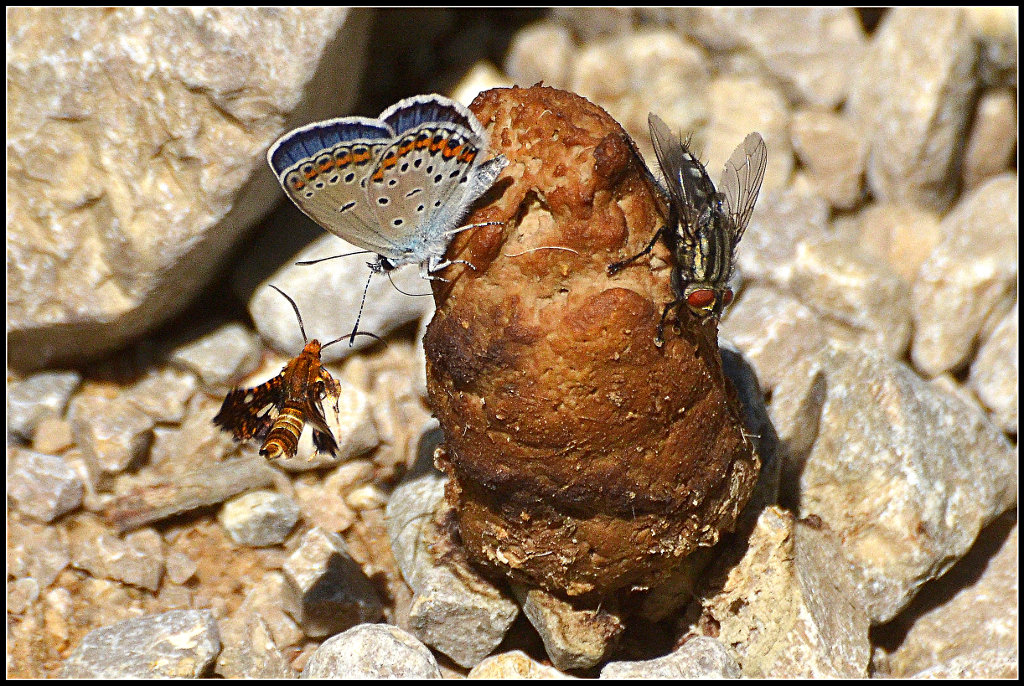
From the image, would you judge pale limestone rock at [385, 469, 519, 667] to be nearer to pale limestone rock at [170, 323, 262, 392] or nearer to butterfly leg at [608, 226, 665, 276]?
butterfly leg at [608, 226, 665, 276]

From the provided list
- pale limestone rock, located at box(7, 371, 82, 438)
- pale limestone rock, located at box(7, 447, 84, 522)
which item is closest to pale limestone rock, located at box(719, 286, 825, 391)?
pale limestone rock, located at box(7, 447, 84, 522)

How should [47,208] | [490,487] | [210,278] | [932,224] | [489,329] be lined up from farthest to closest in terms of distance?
[932,224]
[210,278]
[47,208]
[490,487]
[489,329]

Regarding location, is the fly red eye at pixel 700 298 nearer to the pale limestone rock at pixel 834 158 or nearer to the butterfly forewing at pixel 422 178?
Answer: the butterfly forewing at pixel 422 178

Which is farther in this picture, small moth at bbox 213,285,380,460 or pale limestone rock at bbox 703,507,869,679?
small moth at bbox 213,285,380,460

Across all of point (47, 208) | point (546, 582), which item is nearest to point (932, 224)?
point (546, 582)

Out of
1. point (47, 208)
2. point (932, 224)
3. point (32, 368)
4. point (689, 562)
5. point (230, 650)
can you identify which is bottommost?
point (230, 650)

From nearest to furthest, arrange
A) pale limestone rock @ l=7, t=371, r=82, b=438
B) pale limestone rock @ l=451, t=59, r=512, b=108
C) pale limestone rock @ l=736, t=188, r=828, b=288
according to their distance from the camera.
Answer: pale limestone rock @ l=7, t=371, r=82, b=438
pale limestone rock @ l=736, t=188, r=828, b=288
pale limestone rock @ l=451, t=59, r=512, b=108

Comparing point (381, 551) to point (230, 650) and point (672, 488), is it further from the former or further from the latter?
point (672, 488)

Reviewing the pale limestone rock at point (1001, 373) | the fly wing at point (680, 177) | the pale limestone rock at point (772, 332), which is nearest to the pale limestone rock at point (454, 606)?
the fly wing at point (680, 177)
